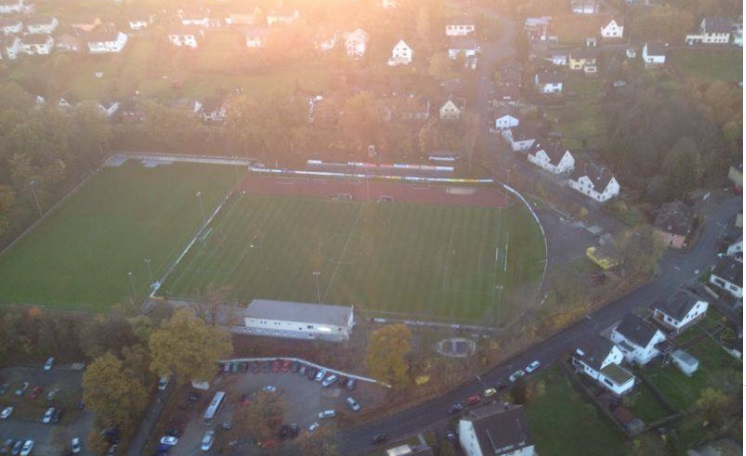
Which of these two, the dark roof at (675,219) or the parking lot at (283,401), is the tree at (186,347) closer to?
the parking lot at (283,401)

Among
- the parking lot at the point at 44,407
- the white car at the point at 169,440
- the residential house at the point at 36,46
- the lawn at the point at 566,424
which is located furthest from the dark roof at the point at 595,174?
the residential house at the point at 36,46

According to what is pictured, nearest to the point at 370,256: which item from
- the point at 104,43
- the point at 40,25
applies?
the point at 104,43

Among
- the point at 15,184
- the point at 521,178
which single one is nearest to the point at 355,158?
the point at 521,178

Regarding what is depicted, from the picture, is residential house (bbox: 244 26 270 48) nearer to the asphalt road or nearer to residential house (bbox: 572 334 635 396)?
the asphalt road

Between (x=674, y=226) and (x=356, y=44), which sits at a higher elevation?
(x=356, y=44)

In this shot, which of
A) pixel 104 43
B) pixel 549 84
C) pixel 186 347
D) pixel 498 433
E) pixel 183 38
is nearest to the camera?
pixel 498 433

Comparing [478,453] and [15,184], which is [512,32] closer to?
[15,184]

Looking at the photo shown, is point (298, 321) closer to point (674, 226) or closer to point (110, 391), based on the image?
point (110, 391)
